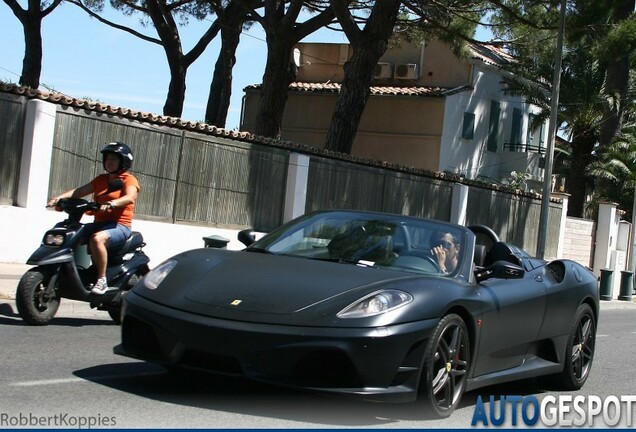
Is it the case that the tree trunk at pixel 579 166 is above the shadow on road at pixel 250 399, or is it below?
above

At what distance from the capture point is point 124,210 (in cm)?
938

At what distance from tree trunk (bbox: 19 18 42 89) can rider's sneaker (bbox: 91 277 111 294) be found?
22.9 m

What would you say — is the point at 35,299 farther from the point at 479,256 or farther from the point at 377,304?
the point at 377,304

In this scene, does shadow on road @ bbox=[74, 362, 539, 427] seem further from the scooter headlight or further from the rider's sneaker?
the scooter headlight

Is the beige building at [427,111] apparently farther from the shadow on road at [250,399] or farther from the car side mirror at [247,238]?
the shadow on road at [250,399]

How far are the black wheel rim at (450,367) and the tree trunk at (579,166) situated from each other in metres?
30.1

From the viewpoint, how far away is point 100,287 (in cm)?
904

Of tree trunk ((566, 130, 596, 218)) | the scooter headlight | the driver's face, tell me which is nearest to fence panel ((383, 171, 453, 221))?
tree trunk ((566, 130, 596, 218))

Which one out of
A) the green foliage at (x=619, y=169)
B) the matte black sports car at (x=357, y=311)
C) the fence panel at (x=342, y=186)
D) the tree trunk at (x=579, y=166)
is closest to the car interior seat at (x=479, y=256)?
the matte black sports car at (x=357, y=311)

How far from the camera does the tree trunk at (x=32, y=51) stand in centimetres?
3069

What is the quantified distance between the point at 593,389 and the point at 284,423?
12.9 ft

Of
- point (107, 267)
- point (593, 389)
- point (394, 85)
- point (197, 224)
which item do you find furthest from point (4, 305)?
point (394, 85)

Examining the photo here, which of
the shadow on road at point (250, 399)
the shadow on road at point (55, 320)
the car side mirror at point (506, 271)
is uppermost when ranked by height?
the car side mirror at point (506, 271)

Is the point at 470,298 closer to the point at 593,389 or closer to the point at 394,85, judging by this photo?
the point at 593,389
